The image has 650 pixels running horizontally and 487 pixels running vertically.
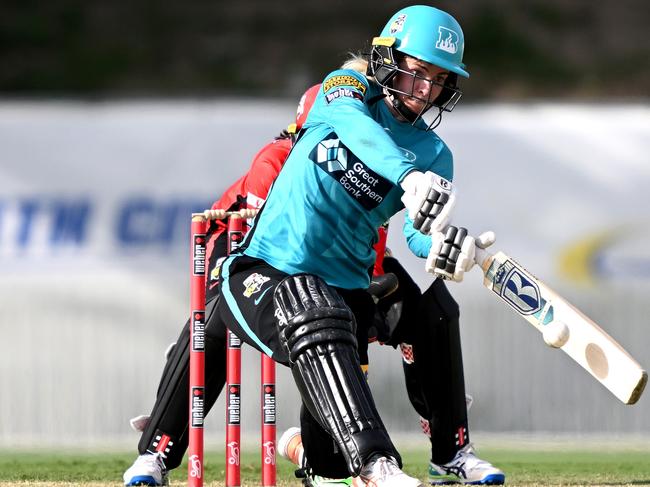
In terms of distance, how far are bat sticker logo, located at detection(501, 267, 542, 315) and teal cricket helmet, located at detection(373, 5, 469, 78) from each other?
60 centimetres

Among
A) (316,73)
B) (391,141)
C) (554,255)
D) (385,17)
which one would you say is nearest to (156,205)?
(554,255)

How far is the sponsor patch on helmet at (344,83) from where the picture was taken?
3.77 metres

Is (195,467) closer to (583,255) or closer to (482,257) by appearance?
(482,257)

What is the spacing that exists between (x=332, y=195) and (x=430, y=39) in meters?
0.50

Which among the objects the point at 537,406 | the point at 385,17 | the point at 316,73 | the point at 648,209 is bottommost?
the point at 537,406

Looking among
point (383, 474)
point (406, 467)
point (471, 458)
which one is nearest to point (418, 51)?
point (383, 474)

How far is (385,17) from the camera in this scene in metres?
15.8

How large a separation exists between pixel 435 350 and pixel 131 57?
36.0ft

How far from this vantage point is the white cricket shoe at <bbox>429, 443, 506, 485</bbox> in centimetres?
468

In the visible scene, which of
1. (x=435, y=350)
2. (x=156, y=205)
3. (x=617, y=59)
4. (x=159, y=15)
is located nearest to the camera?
(x=435, y=350)

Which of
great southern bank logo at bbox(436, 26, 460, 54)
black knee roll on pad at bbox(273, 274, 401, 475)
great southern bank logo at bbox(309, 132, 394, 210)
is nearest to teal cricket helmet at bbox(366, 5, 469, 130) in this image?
great southern bank logo at bbox(436, 26, 460, 54)

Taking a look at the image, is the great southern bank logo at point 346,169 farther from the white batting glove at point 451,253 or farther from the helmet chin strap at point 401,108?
the white batting glove at point 451,253

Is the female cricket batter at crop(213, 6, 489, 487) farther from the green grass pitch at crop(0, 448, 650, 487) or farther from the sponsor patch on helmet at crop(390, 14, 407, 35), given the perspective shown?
the green grass pitch at crop(0, 448, 650, 487)

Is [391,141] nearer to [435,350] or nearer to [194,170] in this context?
[435,350]
